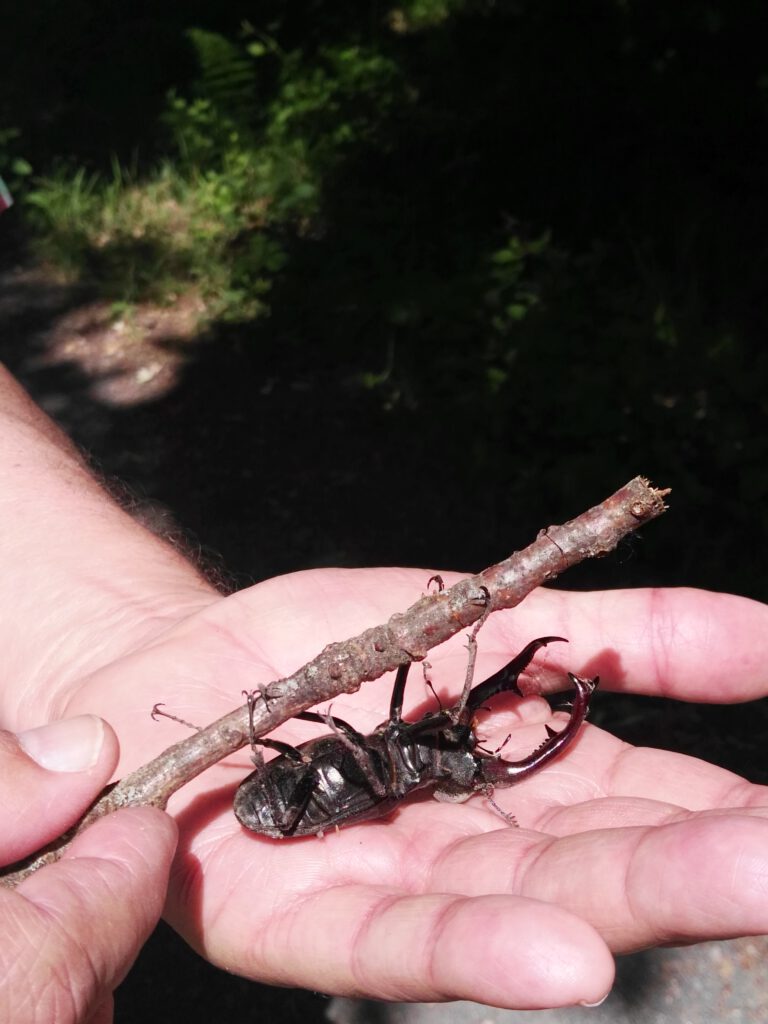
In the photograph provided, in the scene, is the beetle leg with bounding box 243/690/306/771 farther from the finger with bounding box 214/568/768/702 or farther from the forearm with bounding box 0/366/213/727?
the forearm with bounding box 0/366/213/727

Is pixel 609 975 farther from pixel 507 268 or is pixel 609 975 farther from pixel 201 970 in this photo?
pixel 507 268

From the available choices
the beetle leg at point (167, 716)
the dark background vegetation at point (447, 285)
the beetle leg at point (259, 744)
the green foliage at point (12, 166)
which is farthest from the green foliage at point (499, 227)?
the beetle leg at point (167, 716)

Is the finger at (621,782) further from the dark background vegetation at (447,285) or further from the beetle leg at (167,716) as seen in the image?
the dark background vegetation at (447,285)

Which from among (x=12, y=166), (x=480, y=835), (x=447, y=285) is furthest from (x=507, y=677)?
(x=12, y=166)

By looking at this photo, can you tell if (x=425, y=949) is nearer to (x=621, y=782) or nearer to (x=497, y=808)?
(x=497, y=808)

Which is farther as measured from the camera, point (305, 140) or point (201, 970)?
point (305, 140)

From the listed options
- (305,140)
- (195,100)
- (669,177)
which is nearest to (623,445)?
(669,177)

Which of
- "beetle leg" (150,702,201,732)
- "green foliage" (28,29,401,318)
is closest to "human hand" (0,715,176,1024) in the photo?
"beetle leg" (150,702,201,732)
